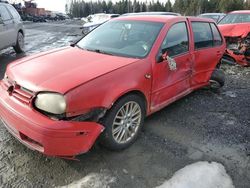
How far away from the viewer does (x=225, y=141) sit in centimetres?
394

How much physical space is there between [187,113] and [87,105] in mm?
2340

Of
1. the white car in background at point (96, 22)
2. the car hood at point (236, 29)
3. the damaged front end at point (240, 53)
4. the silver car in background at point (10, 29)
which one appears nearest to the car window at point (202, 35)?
the damaged front end at point (240, 53)

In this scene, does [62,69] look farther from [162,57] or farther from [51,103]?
[162,57]

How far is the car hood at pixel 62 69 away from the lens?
120 inches

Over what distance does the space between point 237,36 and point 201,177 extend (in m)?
7.46

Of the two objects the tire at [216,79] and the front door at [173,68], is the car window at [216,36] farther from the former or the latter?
the front door at [173,68]

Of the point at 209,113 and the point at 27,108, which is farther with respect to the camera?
the point at 209,113

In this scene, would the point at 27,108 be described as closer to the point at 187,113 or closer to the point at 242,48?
the point at 187,113

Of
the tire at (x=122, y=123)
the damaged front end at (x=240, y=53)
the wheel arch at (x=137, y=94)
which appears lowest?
the damaged front end at (x=240, y=53)

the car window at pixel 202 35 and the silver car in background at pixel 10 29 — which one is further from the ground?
the car window at pixel 202 35

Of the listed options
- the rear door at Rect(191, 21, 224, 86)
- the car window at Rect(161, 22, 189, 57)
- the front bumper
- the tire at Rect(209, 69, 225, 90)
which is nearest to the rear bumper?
the tire at Rect(209, 69, 225, 90)

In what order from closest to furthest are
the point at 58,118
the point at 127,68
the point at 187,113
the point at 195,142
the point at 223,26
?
the point at 58,118
the point at 127,68
the point at 195,142
the point at 187,113
the point at 223,26

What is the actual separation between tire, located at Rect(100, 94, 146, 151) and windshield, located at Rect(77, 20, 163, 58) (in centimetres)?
68

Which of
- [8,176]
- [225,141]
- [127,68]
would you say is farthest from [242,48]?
[8,176]
